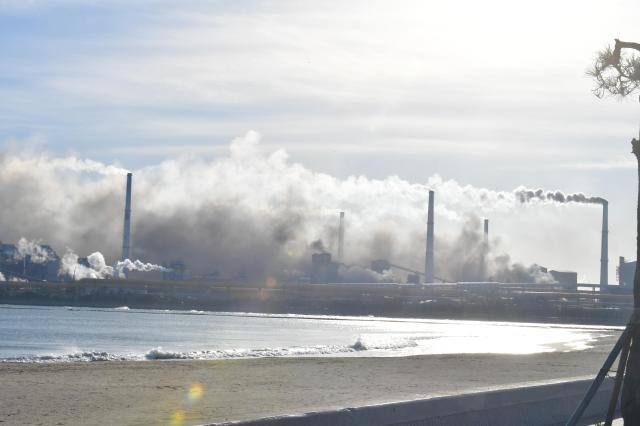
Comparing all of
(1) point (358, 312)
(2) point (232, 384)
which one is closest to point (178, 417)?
(2) point (232, 384)

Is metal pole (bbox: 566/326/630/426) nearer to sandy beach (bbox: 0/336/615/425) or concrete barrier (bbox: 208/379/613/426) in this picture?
concrete barrier (bbox: 208/379/613/426)

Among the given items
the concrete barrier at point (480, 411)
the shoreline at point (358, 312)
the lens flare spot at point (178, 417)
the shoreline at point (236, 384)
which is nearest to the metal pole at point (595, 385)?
the concrete barrier at point (480, 411)

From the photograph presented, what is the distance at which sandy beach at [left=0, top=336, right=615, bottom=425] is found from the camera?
2175 centimetres

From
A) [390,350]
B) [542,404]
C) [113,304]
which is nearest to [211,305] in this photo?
[113,304]

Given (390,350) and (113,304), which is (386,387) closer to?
(390,350)

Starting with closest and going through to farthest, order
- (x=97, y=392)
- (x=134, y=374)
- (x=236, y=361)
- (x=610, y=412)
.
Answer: (x=610, y=412)
(x=97, y=392)
(x=134, y=374)
(x=236, y=361)

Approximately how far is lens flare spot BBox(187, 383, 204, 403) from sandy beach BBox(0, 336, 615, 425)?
0.08ft

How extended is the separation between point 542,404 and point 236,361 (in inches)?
945

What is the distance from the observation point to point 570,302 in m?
172

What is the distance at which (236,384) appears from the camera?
30078mm

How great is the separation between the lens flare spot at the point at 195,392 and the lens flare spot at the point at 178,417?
3.04 m

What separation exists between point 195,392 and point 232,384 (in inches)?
117

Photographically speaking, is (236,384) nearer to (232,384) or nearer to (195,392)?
(232,384)

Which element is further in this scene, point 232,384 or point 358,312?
point 358,312
